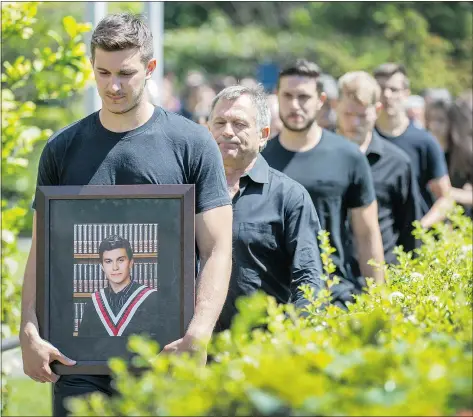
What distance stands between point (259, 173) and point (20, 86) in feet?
6.28

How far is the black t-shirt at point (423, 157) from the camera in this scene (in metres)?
8.64

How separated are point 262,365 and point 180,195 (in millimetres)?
2042

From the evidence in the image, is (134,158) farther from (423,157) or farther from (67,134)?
(423,157)

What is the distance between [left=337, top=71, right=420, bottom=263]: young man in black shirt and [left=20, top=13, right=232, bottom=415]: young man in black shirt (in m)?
3.50

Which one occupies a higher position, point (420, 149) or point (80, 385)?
point (420, 149)

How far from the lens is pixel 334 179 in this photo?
21.2 feet

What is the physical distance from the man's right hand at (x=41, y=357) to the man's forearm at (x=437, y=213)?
155 inches

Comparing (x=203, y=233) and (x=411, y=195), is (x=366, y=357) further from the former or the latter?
(x=411, y=195)

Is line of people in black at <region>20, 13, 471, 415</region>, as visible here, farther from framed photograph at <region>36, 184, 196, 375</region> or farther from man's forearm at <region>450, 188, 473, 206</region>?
man's forearm at <region>450, 188, 473, 206</region>

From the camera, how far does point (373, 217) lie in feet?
21.2

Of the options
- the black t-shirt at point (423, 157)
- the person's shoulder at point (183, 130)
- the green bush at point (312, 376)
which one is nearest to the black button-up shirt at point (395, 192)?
the black t-shirt at point (423, 157)

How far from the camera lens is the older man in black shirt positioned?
5262mm

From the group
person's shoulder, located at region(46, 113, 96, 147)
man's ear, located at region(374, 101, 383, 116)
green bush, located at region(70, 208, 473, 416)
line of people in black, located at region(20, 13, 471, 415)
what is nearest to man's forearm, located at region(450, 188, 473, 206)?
line of people in black, located at region(20, 13, 471, 415)

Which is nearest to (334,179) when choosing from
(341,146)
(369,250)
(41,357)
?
(341,146)
